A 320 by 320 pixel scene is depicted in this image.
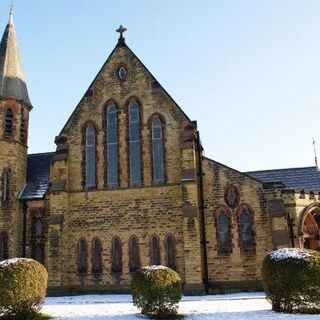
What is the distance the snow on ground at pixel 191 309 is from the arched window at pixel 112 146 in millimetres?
7026

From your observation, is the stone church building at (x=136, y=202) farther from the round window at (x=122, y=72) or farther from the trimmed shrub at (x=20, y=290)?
the trimmed shrub at (x=20, y=290)

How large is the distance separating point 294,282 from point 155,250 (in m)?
10.7

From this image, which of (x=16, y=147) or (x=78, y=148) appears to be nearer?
Result: (x=78, y=148)

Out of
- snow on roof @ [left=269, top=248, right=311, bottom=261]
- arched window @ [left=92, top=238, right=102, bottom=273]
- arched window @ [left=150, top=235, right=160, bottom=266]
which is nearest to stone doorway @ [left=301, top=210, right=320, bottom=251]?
arched window @ [left=150, top=235, right=160, bottom=266]

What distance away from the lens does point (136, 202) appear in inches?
966

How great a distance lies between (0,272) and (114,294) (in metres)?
10.2

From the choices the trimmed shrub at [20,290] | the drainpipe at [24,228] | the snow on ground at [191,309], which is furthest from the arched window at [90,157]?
the trimmed shrub at [20,290]

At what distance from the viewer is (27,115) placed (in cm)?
2995

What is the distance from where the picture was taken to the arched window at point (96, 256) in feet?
79.9

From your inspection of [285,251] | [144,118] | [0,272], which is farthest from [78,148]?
[285,251]

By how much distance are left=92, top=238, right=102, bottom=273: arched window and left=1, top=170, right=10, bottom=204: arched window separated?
6.82m

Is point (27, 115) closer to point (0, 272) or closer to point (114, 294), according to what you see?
point (114, 294)

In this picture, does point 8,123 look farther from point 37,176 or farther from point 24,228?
point 24,228

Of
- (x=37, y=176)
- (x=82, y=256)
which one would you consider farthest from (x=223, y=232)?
(x=37, y=176)
